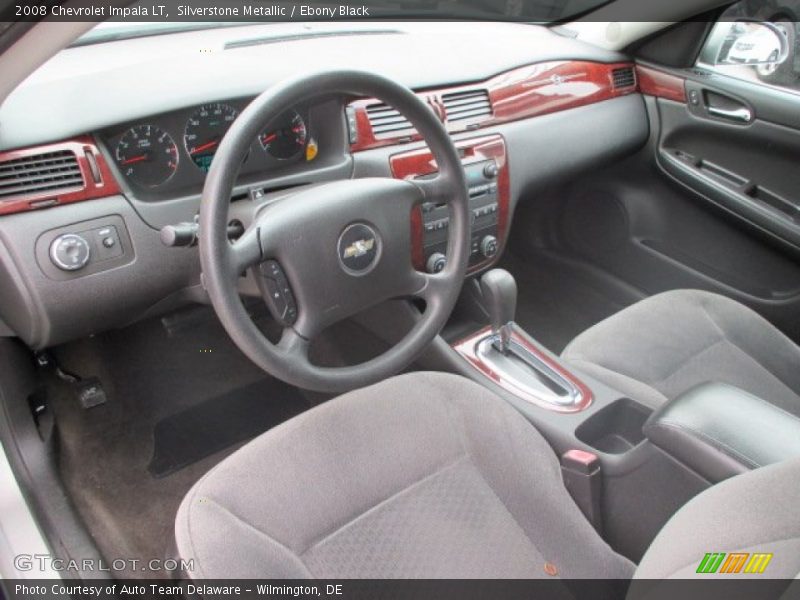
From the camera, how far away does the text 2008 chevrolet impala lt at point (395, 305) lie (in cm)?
111

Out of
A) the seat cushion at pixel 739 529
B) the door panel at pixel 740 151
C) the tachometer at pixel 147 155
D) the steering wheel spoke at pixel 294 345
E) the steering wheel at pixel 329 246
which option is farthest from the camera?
the door panel at pixel 740 151

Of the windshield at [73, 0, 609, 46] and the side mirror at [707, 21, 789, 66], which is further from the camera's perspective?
the side mirror at [707, 21, 789, 66]

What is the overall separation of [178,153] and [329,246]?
1.52 ft

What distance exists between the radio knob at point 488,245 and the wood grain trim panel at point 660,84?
0.82 metres

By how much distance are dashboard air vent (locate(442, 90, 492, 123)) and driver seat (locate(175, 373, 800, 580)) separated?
0.87 m

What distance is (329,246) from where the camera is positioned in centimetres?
119

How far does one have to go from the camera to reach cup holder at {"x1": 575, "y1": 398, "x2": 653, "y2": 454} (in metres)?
1.50

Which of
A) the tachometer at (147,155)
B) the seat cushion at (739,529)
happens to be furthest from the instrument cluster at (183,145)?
the seat cushion at (739,529)

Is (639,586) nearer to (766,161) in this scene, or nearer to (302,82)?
(302,82)

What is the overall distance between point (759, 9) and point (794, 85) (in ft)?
0.77

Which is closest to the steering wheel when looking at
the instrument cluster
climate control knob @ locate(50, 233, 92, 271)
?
the instrument cluster

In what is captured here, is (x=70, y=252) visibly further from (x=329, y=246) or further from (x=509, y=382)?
(x=509, y=382)

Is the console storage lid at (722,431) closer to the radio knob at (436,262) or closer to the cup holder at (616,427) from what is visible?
the cup holder at (616,427)

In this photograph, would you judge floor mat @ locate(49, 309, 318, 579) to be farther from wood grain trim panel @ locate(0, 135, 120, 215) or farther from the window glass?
the window glass
